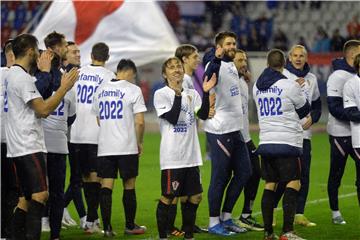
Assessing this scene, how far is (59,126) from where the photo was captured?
392 inches

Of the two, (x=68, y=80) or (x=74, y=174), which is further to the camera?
(x=74, y=174)

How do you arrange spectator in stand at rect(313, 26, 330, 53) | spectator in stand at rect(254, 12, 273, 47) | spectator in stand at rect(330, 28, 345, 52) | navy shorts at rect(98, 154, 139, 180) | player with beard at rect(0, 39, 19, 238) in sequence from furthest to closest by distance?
spectator in stand at rect(254, 12, 273, 47) → spectator in stand at rect(313, 26, 330, 53) → spectator in stand at rect(330, 28, 345, 52) → navy shorts at rect(98, 154, 139, 180) → player with beard at rect(0, 39, 19, 238)

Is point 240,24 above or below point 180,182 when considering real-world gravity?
above

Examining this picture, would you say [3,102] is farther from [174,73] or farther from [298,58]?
[298,58]

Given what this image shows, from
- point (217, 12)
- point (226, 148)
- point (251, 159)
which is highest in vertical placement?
point (217, 12)

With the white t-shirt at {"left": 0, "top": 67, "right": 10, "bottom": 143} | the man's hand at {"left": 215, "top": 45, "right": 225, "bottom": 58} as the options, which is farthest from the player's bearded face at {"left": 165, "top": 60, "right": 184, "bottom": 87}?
the white t-shirt at {"left": 0, "top": 67, "right": 10, "bottom": 143}

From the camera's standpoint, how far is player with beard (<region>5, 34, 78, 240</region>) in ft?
A: 27.9

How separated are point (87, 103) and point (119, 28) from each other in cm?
641

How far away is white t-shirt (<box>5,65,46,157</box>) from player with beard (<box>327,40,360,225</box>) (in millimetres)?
3945

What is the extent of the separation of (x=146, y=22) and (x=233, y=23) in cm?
1296

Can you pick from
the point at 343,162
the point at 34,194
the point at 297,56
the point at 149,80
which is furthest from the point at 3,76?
the point at 149,80

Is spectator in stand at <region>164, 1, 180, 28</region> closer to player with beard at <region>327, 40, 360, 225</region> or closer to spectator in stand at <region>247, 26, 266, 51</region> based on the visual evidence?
spectator in stand at <region>247, 26, 266, 51</region>

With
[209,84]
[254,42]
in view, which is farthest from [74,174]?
[254,42]

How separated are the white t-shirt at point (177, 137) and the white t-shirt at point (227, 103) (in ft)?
3.84
